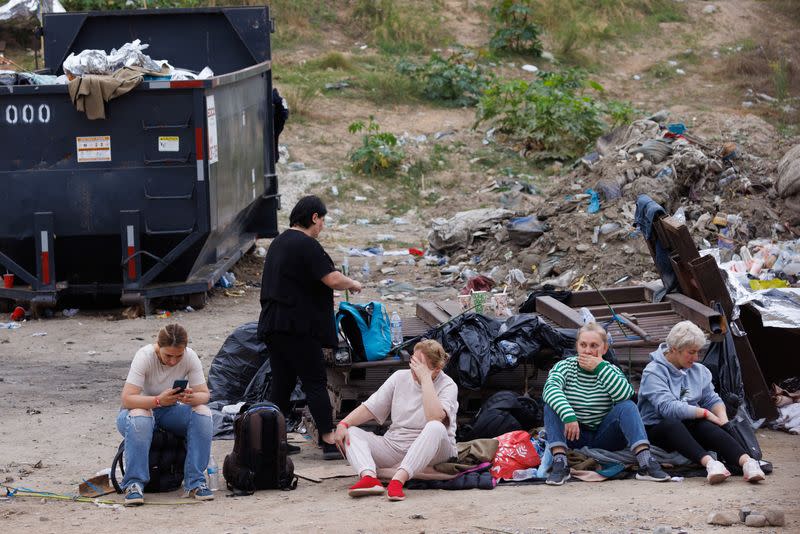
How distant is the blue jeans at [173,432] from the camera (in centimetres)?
572

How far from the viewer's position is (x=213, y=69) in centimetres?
1229

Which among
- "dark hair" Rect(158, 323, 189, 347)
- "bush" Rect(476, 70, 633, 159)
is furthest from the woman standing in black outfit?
"bush" Rect(476, 70, 633, 159)

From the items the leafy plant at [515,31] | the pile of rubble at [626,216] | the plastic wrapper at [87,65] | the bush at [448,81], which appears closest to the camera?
the plastic wrapper at [87,65]

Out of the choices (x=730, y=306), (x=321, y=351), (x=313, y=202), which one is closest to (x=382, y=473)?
(x=321, y=351)

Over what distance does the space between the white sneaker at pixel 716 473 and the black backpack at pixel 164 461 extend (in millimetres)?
2679

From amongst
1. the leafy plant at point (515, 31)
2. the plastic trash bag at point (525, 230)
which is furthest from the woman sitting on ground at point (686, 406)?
the leafy plant at point (515, 31)

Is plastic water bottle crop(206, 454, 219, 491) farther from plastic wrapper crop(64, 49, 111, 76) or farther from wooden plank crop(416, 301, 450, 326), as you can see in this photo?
plastic wrapper crop(64, 49, 111, 76)

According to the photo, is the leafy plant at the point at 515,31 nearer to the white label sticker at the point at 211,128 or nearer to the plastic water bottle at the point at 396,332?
the white label sticker at the point at 211,128

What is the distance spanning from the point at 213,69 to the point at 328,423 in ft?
21.3

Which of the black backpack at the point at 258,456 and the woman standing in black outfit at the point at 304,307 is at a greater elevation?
the woman standing in black outfit at the point at 304,307

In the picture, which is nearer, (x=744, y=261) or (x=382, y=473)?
(x=382, y=473)

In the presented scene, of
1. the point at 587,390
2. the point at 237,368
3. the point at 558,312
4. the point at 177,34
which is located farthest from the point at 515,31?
the point at 587,390

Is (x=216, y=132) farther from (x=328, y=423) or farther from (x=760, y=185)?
(x=760, y=185)

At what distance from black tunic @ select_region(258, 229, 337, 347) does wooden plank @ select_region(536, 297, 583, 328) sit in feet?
5.26
